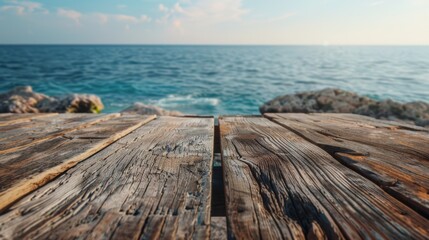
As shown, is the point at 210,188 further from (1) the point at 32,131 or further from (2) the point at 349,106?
(2) the point at 349,106

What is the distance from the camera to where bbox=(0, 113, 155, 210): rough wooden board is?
2.72 ft

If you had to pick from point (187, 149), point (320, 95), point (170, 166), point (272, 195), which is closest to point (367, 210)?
point (272, 195)

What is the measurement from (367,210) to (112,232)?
27.9 inches

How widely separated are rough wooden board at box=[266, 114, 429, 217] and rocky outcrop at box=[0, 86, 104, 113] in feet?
30.9

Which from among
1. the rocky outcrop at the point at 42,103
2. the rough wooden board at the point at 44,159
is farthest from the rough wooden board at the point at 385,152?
the rocky outcrop at the point at 42,103

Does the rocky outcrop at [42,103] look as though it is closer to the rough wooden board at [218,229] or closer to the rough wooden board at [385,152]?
the rough wooden board at [385,152]

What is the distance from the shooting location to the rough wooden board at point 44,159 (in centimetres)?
83

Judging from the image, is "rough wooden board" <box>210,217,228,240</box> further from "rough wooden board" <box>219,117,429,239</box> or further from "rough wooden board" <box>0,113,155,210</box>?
"rough wooden board" <box>0,113,155,210</box>

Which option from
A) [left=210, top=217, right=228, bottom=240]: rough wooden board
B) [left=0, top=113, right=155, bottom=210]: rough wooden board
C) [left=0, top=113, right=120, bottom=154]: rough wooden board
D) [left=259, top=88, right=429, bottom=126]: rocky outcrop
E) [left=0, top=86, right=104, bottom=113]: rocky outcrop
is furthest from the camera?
[left=0, top=86, right=104, bottom=113]: rocky outcrop

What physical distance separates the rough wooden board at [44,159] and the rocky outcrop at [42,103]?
8.64 metres

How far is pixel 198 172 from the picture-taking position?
0.97 meters

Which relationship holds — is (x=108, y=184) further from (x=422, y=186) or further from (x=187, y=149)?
(x=422, y=186)

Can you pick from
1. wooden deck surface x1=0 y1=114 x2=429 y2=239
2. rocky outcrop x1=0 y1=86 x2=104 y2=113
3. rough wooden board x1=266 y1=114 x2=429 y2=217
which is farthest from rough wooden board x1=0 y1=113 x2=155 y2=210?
rocky outcrop x1=0 y1=86 x2=104 y2=113

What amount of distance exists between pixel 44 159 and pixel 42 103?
10.2 meters
